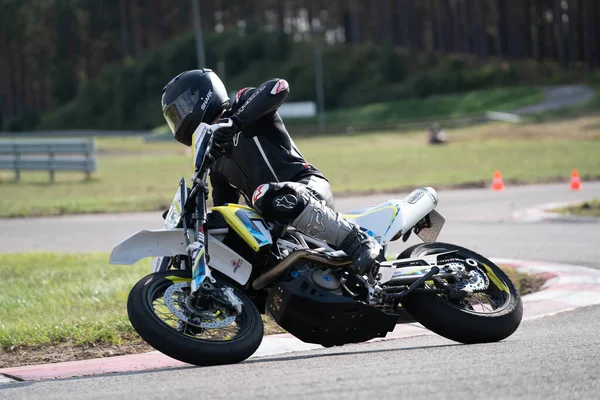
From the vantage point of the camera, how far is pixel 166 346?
18.7 feet

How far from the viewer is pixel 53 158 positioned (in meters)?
29.4

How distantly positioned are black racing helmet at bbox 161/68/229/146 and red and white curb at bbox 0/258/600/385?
4.96 feet

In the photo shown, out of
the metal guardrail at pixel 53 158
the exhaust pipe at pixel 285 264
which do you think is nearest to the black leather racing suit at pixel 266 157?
the exhaust pipe at pixel 285 264

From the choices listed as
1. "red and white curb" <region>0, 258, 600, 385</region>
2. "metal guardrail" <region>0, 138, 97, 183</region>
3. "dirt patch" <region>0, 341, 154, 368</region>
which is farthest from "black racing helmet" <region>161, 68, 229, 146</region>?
"metal guardrail" <region>0, 138, 97, 183</region>

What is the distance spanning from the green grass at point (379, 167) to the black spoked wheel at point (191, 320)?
1407cm

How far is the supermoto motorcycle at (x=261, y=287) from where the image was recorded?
19.3ft

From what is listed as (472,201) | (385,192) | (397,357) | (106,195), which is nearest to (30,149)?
(106,195)

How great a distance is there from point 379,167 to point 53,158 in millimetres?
9590

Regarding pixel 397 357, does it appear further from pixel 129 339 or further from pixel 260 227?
pixel 129 339

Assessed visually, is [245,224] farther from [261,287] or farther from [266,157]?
[266,157]

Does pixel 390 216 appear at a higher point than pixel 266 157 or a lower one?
lower

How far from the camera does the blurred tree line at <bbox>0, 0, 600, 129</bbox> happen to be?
78312 mm

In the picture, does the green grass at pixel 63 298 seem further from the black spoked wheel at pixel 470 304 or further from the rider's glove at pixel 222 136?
the black spoked wheel at pixel 470 304

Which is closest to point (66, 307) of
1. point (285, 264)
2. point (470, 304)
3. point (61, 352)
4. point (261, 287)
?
point (61, 352)
